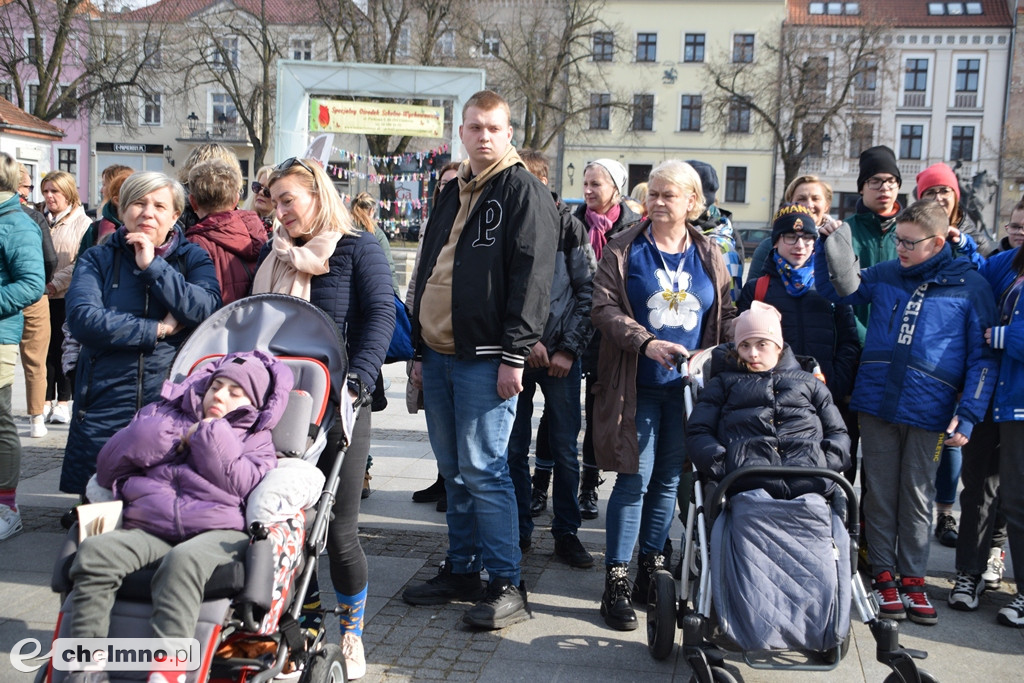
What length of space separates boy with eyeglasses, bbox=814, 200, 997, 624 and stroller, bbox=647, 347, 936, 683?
1.17m

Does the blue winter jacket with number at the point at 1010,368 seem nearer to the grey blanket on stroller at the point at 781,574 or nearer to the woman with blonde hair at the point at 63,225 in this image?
the grey blanket on stroller at the point at 781,574

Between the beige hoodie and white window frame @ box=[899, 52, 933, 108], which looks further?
white window frame @ box=[899, 52, 933, 108]


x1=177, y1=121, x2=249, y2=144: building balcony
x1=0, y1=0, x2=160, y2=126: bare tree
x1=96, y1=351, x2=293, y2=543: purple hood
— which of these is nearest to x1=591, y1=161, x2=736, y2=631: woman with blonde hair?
x1=96, y1=351, x2=293, y2=543: purple hood

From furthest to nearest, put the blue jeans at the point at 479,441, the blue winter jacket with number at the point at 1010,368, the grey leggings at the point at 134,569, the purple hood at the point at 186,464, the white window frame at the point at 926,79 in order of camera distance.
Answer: the white window frame at the point at 926,79 < the blue winter jacket with number at the point at 1010,368 < the blue jeans at the point at 479,441 < the purple hood at the point at 186,464 < the grey leggings at the point at 134,569

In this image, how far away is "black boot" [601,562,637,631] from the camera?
4.19 metres

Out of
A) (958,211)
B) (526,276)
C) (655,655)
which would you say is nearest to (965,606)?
(655,655)

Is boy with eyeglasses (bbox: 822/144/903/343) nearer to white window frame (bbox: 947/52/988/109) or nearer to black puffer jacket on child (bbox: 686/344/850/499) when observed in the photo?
black puffer jacket on child (bbox: 686/344/850/499)

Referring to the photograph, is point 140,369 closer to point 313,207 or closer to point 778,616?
point 313,207

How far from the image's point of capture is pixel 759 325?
371 centimetres

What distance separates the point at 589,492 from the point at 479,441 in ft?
Answer: 7.23

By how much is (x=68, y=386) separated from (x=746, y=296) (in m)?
6.40

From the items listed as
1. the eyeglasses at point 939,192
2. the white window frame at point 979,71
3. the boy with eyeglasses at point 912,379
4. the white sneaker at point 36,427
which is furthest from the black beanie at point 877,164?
the white window frame at point 979,71

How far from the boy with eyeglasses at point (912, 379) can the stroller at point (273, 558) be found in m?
2.54

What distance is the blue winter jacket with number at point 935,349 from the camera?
4.36 m
